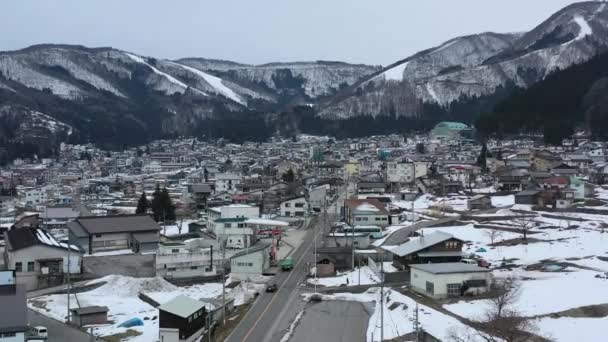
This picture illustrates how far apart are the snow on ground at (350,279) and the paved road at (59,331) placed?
5.99 m

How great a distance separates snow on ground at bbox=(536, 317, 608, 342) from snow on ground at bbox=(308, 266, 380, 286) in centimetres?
561

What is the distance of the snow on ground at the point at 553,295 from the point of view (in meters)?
12.4

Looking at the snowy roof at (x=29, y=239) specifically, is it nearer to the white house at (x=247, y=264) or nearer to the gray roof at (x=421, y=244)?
the white house at (x=247, y=264)

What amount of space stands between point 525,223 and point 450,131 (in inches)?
1794

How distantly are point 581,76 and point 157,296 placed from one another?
161 feet

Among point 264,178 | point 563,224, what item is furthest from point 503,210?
point 264,178

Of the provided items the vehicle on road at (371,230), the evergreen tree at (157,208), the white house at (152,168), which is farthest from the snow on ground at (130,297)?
the white house at (152,168)

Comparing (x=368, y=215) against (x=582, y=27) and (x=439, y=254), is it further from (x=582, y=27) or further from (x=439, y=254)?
(x=582, y=27)

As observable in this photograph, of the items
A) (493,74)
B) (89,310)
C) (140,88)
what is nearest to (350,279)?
(89,310)

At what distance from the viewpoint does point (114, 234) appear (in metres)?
22.8

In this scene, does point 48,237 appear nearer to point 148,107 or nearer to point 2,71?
point 148,107

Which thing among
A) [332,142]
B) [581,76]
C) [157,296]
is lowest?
[157,296]

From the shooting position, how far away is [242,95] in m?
153

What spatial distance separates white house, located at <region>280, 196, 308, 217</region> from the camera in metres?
30.1
